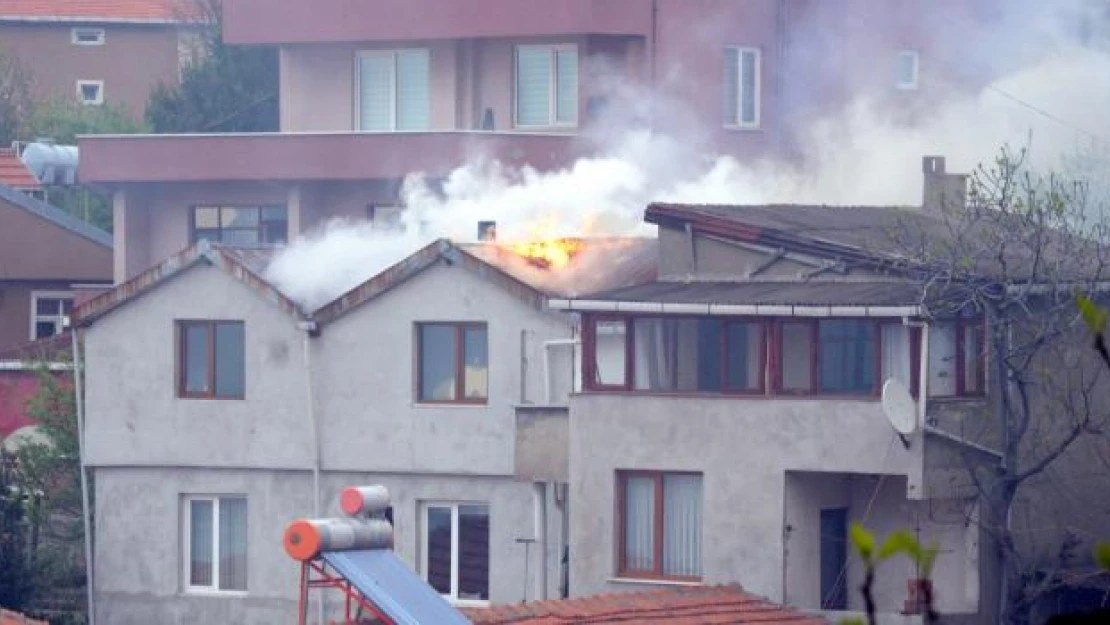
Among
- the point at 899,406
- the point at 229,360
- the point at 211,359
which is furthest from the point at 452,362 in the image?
the point at 899,406

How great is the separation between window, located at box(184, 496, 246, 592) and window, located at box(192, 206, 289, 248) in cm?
1273

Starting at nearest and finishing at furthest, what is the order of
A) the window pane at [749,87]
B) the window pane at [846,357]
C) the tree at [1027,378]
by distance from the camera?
the tree at [1027,378] → the window pane at [846,357] → the window pane at [749,87]

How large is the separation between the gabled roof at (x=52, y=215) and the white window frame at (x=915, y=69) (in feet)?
48.1

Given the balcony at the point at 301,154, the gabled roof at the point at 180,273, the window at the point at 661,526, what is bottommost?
the window at the point at 661,526

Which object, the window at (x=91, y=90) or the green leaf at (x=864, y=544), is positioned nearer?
the green leaf at (x=864, y=544)

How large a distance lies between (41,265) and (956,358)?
83.9ft

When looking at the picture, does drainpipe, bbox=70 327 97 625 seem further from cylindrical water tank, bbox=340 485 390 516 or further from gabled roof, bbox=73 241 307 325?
cylindrical water tank, bbox=340 485 390 516

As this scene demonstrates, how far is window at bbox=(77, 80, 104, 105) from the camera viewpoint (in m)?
72.6

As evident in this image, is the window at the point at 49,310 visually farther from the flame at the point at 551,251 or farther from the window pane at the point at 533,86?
the flame at the point at 551,251

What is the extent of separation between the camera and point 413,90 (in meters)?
46.0

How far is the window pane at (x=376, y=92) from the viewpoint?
46.2 metres

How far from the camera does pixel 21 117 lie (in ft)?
216

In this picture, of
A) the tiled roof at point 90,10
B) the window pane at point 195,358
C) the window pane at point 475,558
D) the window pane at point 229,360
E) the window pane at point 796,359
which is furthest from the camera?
the tiled roof at point 90,10

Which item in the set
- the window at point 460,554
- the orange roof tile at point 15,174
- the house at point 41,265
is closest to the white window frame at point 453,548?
the window at point 460,554
